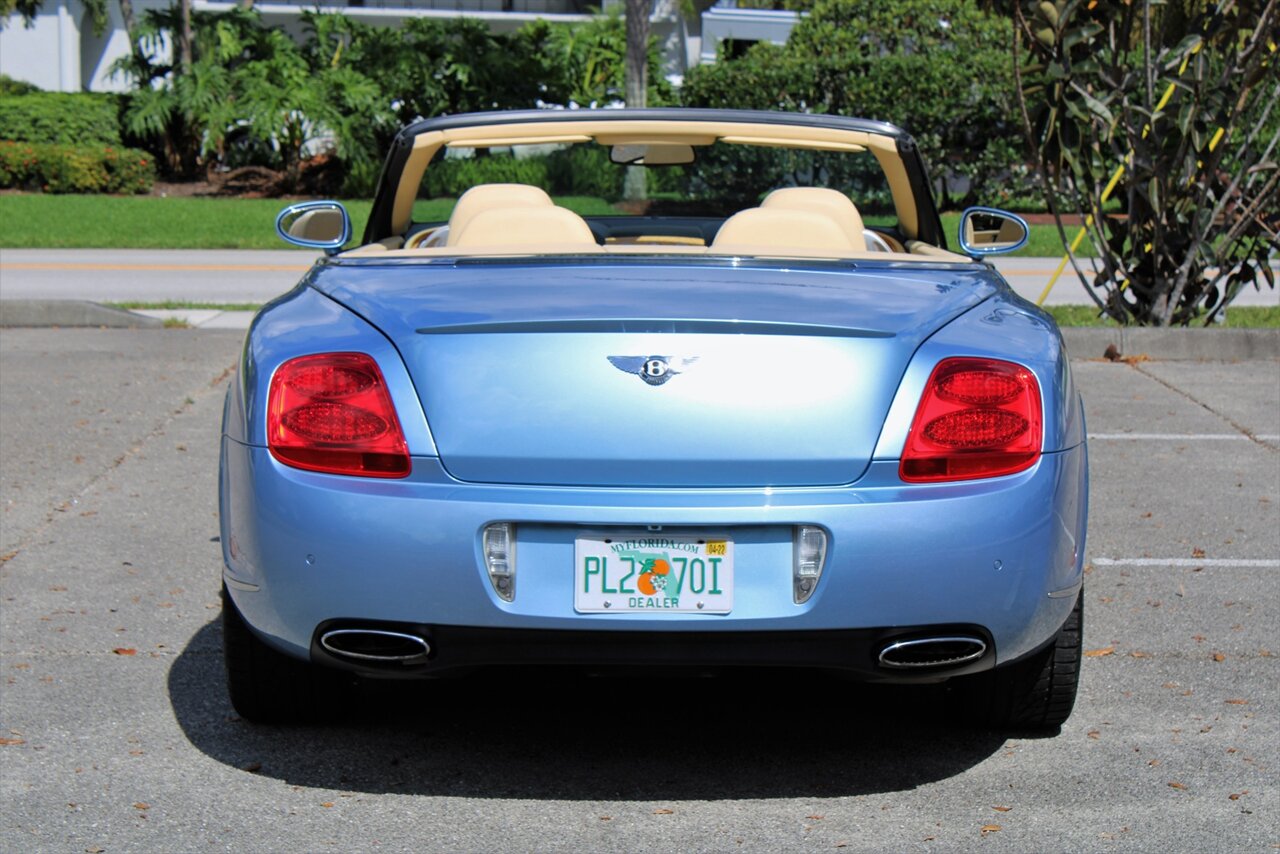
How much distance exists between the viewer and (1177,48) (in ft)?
33.6

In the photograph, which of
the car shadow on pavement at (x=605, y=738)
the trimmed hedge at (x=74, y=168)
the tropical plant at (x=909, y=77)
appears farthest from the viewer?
the trimmed hedge at (x=74, y=168)

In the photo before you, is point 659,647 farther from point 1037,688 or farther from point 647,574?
point 1037,688

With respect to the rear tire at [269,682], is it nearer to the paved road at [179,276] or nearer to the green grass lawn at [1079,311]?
the green grass lawn at [1079,311]

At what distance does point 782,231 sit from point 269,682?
1707mm

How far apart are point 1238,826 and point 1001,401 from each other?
1008mm

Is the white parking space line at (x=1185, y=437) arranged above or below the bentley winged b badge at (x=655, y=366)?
below

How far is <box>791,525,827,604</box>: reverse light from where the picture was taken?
11.0ft

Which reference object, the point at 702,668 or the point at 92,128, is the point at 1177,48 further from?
the point at 92,128

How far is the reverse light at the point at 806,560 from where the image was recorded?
3.34 meters

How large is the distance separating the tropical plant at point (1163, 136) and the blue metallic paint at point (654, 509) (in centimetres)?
730

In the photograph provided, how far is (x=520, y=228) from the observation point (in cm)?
446

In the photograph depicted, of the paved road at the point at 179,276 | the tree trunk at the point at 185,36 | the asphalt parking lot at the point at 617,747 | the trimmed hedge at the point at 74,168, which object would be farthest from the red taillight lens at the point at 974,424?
the tree trunk at the point at 185,36

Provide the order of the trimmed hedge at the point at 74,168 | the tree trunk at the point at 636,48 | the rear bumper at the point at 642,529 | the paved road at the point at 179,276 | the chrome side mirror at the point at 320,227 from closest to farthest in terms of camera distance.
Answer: the rear bumper at the point at 642,529 < the chrome side mirror at the point at 320,227 < the paved road at the point at 179,276 < the tree trunk at the point at 636,48 < the trimmed hedge at the point at 74,168

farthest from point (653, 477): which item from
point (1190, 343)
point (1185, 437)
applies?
point (1190, 343)
